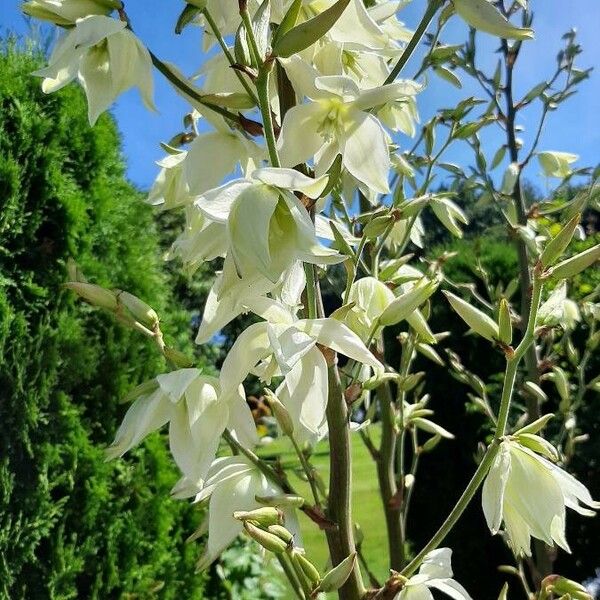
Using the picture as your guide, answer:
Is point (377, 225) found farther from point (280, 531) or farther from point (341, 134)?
point (280, 531)

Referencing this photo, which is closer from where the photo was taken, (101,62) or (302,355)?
(302,355)

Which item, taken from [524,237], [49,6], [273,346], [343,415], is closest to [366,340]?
[343,415]

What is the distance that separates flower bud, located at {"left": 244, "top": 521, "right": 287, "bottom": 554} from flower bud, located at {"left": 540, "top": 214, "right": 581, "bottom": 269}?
386mm

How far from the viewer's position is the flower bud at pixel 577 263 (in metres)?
0.72

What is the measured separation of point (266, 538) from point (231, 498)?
0.14 m

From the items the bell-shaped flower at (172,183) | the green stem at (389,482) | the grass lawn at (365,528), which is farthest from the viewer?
the grass lawn at (365,528)

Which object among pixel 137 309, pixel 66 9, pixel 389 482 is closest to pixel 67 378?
pixel 389 482

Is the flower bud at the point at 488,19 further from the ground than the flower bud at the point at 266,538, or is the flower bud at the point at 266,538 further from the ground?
the flower bud at the point at 488,19

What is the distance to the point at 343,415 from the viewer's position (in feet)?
2.64

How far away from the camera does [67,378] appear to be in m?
2.38

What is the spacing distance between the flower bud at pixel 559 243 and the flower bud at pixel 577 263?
0.04 ft

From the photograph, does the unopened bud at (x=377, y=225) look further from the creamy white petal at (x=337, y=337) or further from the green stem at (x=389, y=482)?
the green stem at (x=389, y=482)

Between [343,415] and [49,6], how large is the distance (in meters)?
0.53

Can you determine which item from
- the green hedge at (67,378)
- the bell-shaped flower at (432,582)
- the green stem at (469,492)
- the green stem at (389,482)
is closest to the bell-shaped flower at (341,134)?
the green stem at (469,492)
